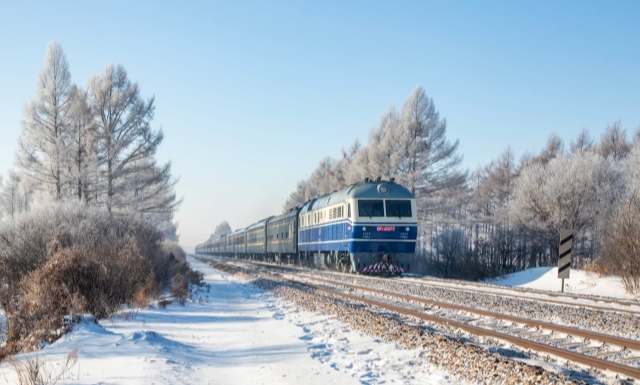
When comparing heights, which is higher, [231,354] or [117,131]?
[117,131]

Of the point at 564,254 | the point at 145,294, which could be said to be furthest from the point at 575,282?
the point at 145,294

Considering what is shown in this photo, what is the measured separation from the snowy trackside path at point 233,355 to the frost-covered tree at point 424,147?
98.5 ft

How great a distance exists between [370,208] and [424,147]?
18.6 metres

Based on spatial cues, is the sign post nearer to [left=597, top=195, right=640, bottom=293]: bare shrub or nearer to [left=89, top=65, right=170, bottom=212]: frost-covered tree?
[left=597, top=195, right=640, bottom=293]: bare shrub

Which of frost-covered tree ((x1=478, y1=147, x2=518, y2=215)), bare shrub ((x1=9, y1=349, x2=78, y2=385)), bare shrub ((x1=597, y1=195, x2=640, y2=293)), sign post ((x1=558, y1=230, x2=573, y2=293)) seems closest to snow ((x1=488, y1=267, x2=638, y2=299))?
bare shrub ((x1=597, y1=195, x2=640, y2=293))

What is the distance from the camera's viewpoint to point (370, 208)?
2228 centimetres

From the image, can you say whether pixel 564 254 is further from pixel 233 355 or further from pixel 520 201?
pixel 520 201

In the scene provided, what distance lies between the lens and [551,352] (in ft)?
22.3

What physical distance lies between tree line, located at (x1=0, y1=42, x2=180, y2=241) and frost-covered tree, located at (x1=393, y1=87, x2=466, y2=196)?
17.9 meters

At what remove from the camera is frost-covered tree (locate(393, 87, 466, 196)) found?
39.5m

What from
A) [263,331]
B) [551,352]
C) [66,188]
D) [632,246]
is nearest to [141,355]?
[263,331]

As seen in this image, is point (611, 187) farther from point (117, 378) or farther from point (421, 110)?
point (117, 378)

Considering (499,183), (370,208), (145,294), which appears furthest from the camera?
(499,183)

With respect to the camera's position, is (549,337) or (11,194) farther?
(11,194)
